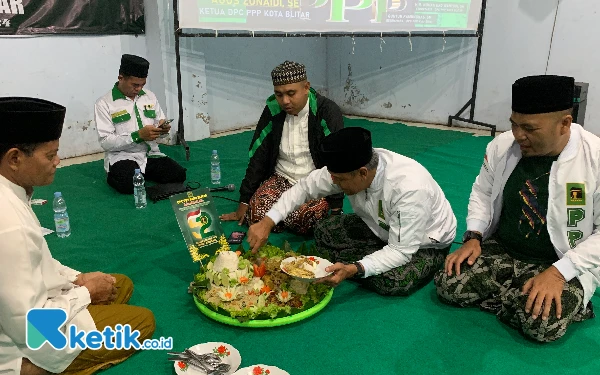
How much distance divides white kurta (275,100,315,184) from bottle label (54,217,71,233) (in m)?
1.40

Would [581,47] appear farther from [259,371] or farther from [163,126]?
[259,371]

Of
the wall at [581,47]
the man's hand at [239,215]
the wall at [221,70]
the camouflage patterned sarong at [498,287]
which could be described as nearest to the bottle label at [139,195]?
Answer: the man's hand at [239,215]

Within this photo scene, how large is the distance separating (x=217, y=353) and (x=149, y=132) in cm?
224

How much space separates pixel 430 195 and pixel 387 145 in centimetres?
323

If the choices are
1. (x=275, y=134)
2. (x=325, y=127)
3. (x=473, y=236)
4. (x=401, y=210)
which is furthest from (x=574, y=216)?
(x=275, y=134)

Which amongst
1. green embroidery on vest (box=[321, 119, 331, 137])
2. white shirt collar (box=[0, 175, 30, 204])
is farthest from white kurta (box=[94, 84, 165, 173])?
white shirt collar (box=[0, 175, 30, 204])

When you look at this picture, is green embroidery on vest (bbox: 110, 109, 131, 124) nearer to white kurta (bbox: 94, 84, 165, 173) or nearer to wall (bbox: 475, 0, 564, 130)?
white kurta (bbox: 94, 84, 165, 173)

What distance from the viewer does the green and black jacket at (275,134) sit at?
296 cm

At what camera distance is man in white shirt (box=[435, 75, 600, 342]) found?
188cm

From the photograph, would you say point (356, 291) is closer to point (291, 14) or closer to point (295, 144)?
point (295, 144)

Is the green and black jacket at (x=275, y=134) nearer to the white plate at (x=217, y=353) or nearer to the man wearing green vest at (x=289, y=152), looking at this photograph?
the man wearing green vest at (x=289, y=152)

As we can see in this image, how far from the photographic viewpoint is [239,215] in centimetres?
320

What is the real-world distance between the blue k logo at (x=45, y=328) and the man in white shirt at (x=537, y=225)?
156 centimetres

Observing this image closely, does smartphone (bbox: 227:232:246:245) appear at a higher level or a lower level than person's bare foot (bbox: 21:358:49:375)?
lower
